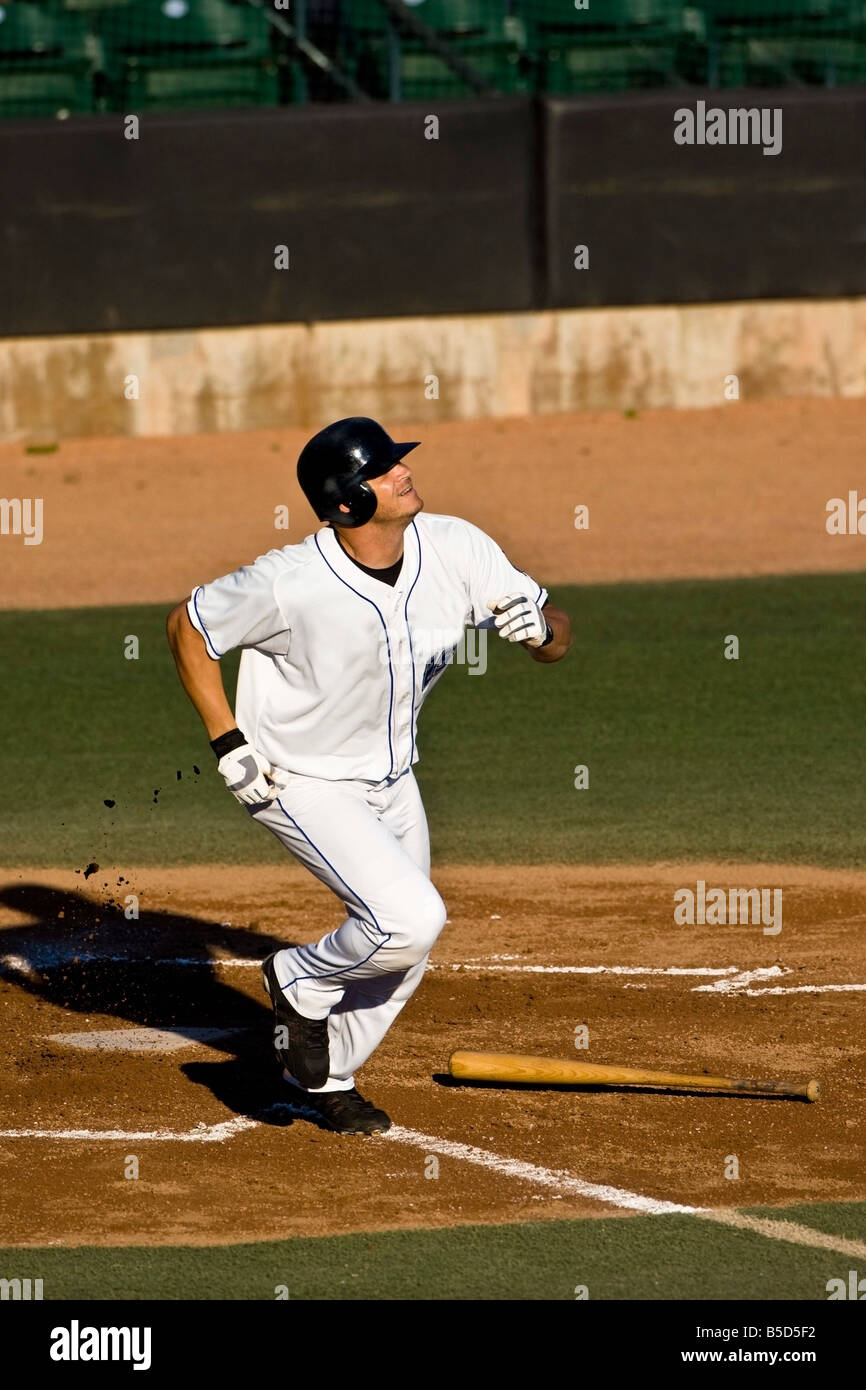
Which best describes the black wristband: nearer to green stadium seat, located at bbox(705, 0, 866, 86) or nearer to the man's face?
the man's face

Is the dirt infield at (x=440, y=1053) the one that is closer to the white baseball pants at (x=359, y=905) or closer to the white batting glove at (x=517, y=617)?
the white baseball pants at (x=359, y=905)

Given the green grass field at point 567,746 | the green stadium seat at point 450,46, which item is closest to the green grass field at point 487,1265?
the green grass field at point 567,746

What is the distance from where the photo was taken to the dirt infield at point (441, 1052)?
5148 mm

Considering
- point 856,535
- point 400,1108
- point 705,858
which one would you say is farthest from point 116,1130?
point 856,535

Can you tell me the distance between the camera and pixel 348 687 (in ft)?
17.5

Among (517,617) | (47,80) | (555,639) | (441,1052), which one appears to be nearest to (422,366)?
(47,80)

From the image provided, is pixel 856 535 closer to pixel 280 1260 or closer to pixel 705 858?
pixel 705 858

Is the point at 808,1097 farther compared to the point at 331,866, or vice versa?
the point at 808,1097

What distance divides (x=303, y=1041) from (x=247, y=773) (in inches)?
36.9

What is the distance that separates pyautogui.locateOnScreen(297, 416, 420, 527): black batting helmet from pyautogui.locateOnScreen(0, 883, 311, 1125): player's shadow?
1818 mm

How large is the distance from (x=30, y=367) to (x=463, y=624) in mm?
12597

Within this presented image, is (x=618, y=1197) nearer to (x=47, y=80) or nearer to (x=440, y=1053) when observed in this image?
(x=440, y=1053)

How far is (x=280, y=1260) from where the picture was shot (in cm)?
468

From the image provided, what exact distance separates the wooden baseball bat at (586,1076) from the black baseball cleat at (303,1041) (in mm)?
428
